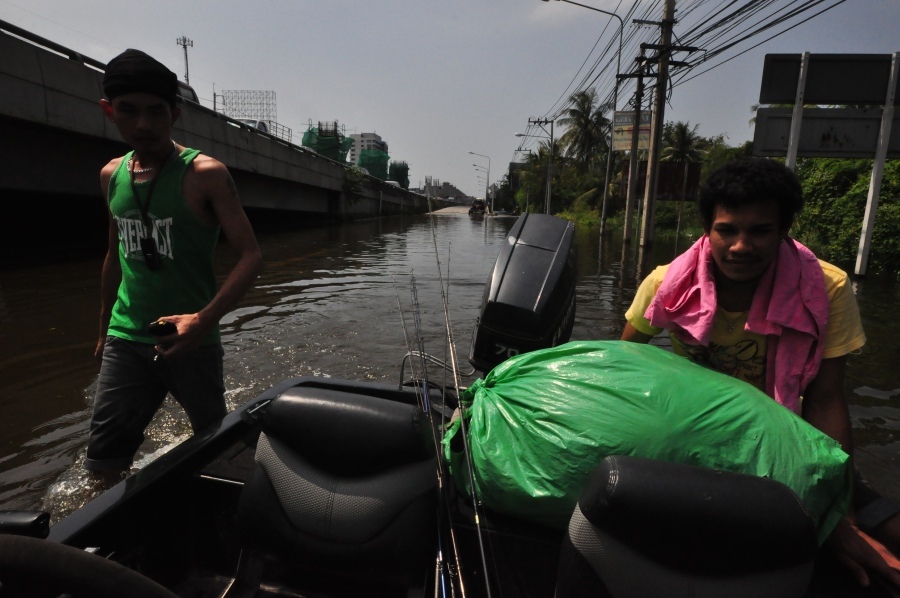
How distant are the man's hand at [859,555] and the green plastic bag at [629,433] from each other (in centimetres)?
15

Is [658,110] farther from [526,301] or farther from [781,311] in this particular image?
[781,311]

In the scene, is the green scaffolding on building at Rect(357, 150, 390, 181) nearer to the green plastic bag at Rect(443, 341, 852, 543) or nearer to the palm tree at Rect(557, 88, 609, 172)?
the palm tree at Rect(557, 88, 609, 172)

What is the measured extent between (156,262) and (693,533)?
2.01m

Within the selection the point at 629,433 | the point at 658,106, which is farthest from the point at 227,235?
the point at 658,106

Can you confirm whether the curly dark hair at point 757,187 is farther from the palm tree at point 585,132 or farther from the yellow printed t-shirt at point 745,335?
the palm tree at point 585,132

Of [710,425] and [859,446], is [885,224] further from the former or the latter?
[710,425]

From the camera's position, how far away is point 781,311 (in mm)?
1761

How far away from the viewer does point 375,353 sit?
607cm

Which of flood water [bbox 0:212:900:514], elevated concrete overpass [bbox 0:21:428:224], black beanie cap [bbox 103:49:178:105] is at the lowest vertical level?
flood water [bbox 0:212:900:514]

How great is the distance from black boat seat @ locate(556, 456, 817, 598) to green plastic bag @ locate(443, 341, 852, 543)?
198mm

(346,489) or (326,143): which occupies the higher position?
(326,143)

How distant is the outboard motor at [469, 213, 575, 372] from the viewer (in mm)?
2955

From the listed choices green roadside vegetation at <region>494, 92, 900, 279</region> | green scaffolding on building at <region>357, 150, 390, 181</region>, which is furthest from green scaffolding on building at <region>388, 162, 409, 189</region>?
green roadside vegetation at <region>494, 92, 900, 279</region>

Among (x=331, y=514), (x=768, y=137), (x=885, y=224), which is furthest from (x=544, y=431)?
(x=885, y=224)
